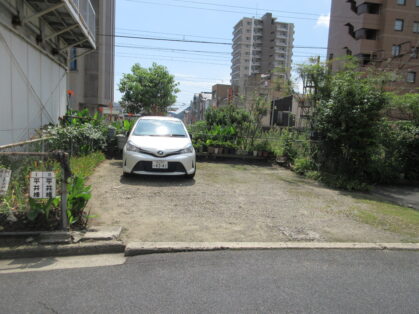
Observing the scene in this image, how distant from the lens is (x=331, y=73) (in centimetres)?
991

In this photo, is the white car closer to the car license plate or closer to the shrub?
the car license plate

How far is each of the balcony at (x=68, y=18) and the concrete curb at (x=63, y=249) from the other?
6023mm

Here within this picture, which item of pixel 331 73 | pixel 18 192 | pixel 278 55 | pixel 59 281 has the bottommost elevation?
pixel 59 281

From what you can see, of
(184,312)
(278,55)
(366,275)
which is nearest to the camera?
(184,312)

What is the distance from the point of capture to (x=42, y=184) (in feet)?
11.9

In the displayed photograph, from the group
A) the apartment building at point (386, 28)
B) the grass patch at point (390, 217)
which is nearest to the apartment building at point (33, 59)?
the grass patch at point (390, 217)

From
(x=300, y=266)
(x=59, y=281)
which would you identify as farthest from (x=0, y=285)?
(x=300, y=266)

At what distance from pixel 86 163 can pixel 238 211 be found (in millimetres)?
4425

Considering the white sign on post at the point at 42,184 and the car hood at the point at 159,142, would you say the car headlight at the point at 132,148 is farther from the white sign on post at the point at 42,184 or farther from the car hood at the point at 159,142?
the white sign on post at the point at 42,184

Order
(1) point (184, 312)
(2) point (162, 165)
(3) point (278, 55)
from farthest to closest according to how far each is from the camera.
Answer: (3) point (278, 55) → (2) point (162, 165) → (1) point (184, 312)

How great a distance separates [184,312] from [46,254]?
74.0 inches

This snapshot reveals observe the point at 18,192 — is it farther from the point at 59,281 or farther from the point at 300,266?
the point at 300,266

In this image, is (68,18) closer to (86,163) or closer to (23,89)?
(23,89)

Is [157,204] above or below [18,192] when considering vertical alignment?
below
